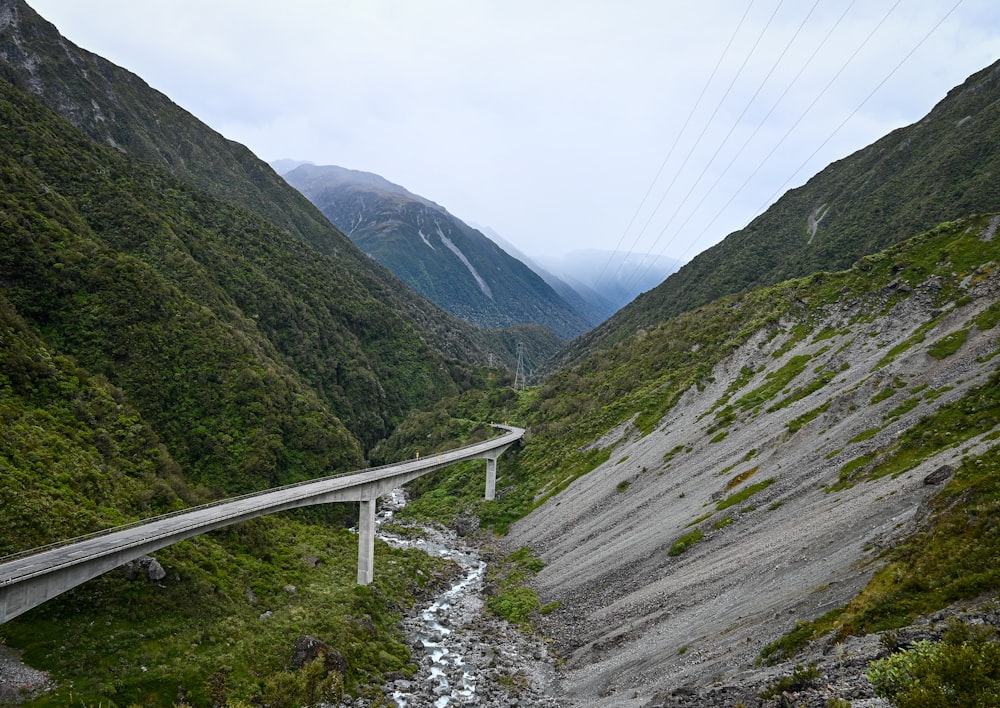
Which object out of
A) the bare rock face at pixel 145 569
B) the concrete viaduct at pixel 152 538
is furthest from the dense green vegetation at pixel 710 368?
the bare rock face at pixel 145 569

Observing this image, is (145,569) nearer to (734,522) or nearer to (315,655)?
(315,655)

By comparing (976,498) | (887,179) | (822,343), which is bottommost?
(976,498)

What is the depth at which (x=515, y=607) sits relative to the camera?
38344 mm

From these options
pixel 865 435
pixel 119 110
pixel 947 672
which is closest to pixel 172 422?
pixel 865 435

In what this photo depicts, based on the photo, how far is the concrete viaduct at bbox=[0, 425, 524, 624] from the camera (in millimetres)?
22938

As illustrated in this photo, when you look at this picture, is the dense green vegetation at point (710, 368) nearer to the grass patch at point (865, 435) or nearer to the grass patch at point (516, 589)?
the grass patch at point (865, 435)

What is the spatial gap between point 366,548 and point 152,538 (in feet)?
58.0

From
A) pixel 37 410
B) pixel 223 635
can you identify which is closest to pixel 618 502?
pixel 223 635

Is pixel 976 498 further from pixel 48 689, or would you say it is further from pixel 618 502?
pixel 48 689

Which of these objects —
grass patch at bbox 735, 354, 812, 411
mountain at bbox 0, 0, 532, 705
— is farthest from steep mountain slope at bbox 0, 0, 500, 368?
grass patch at bbox 735, 354, 812, 411

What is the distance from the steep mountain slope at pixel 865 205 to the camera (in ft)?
344

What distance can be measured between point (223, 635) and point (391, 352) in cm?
11098

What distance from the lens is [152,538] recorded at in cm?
2834

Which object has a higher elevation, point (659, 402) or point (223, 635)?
point (659, 402)
